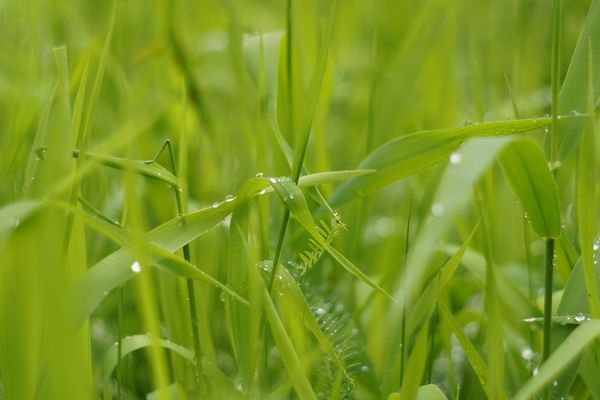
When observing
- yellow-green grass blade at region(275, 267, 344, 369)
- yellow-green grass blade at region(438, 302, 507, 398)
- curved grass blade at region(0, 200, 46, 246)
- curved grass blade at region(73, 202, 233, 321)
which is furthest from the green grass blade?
curved grass blade at region(0, 200, 46, 246)

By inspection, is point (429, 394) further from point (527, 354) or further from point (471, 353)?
point (527, 354)

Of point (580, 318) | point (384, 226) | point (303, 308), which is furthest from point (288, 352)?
point (384, 226)

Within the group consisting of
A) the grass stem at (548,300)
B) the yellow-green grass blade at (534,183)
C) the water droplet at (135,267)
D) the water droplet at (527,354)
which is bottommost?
the water droplet at (527,354)

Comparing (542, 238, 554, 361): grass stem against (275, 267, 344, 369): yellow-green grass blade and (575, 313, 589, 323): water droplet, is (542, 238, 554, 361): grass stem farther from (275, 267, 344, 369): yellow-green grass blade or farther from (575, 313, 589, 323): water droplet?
(275, 267, 344, 369): yellow-green grass blade

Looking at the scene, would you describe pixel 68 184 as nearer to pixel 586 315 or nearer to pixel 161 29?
pixel 586 315

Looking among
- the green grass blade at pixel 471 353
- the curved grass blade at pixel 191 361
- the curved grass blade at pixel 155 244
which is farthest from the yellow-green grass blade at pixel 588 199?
the curved grass blade at pixel 191 361

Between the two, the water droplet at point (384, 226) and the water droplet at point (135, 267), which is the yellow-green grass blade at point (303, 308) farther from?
the water droplet at point (384, 226)
